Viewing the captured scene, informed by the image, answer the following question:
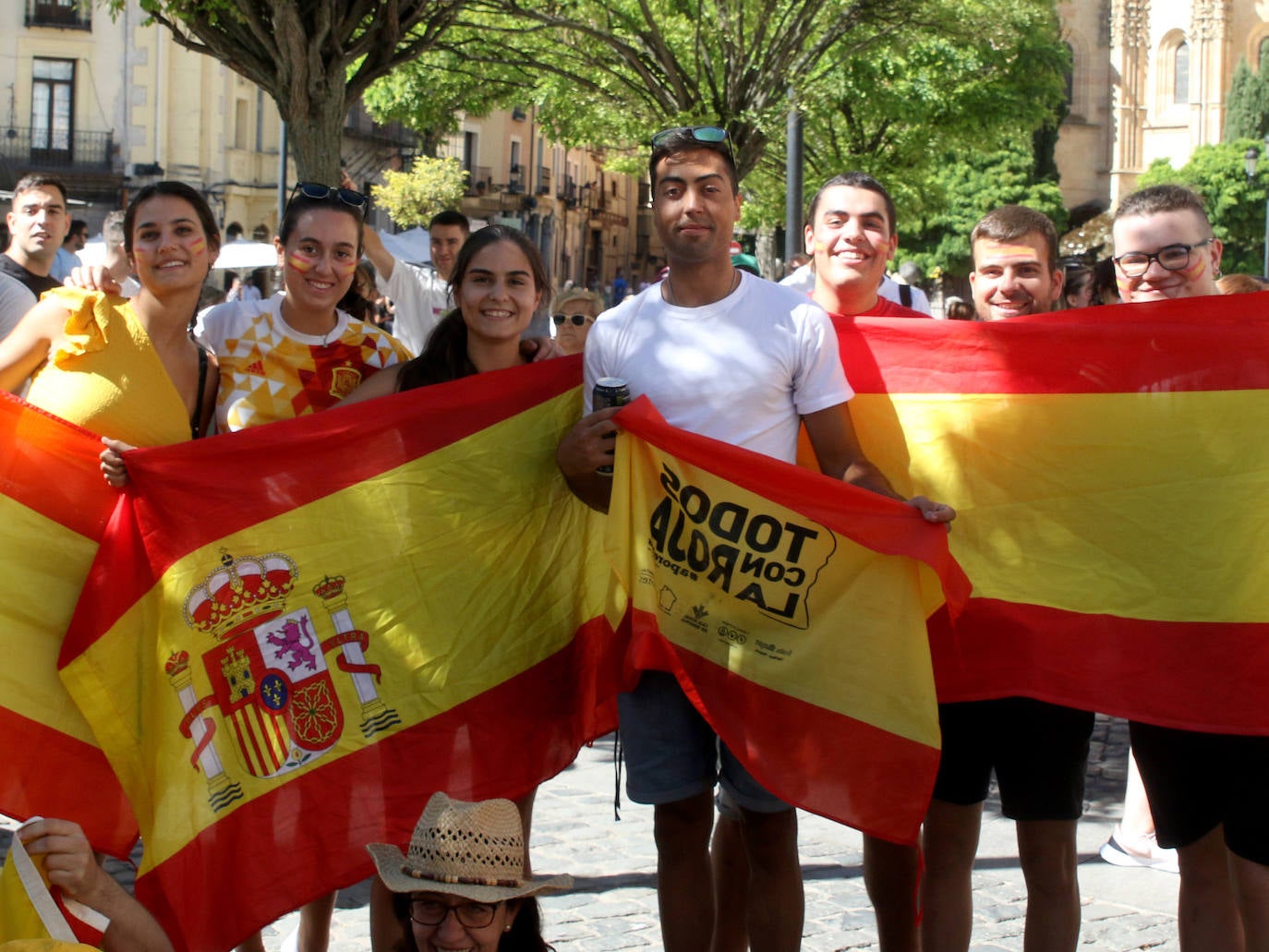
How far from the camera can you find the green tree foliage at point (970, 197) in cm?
5106

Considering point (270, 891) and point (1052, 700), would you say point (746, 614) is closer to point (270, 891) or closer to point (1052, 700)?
point (1052, 700)

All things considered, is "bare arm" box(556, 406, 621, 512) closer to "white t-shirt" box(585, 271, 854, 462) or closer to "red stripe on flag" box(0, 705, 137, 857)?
"white t-shirt" box(585, 271, 854, 462)

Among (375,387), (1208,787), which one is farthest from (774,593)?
(375,387)

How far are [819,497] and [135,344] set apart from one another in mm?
2015

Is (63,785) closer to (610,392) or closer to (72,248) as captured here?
(610,392)

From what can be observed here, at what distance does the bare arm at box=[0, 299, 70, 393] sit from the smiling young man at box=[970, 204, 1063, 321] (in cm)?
268

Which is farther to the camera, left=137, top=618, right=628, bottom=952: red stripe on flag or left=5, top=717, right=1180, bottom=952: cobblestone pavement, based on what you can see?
left=5, top=717, right=1180, bottom=952: cobblestone pavement

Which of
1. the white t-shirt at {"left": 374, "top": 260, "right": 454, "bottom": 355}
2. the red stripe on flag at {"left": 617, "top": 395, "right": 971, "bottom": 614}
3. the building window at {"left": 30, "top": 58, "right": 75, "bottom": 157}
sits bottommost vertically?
the red stripe on flag at {"left": 617, "top": 395, "right": 971, "bottom": 614}

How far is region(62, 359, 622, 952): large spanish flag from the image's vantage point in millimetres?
4125

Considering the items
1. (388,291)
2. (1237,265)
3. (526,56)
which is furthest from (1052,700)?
(1237,265)

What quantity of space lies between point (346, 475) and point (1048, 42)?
64.4ft

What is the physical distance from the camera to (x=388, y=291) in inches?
279

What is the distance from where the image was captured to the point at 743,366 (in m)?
3.85

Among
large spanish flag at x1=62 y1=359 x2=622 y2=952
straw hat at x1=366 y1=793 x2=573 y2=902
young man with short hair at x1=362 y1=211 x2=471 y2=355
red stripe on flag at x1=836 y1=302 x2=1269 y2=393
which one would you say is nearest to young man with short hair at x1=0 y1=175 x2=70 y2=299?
young man with short hair at x1=362 y1=211 x2=471 y2=355
